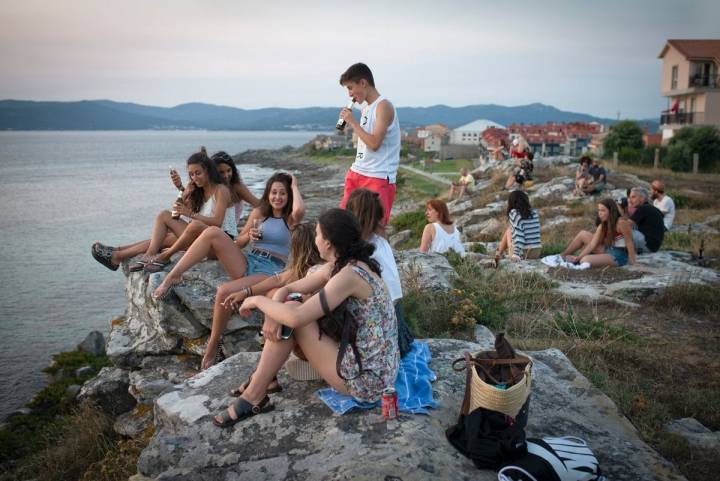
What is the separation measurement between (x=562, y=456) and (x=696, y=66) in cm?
3803

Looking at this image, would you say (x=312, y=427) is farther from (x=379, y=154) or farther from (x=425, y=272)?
(x=425, y=272)

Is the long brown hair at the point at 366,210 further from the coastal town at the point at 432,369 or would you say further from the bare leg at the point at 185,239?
the bare leg at the point at 185,239

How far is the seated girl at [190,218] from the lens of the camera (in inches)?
231

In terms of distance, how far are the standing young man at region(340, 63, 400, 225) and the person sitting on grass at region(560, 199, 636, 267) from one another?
12.0ft

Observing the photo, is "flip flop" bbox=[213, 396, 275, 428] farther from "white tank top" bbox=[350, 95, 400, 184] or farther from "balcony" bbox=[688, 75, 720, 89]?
"balcony" bbox=[688, 75, 720, 89]

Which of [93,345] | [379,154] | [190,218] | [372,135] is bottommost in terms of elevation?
[93,345]

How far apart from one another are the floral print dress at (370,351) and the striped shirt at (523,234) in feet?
19.4

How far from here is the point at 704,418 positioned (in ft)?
14.8

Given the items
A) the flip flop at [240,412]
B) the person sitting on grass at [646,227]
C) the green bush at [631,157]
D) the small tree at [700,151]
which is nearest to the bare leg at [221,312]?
the flip flop at [240,412]

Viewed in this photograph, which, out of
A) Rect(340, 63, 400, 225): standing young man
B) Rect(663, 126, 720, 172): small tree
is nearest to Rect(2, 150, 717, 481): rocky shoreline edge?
Rect(340, 63, 400, 225): standing young man

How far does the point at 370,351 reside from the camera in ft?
11.1

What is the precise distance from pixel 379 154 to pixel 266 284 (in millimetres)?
1816

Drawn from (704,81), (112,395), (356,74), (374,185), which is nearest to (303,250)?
(374,185)

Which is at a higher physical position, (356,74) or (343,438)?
(356,74)
